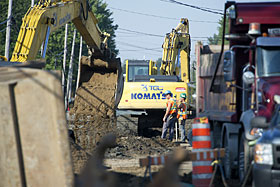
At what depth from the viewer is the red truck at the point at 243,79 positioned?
9.80 m

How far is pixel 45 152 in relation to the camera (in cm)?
656

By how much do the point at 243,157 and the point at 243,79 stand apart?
1.37 meters

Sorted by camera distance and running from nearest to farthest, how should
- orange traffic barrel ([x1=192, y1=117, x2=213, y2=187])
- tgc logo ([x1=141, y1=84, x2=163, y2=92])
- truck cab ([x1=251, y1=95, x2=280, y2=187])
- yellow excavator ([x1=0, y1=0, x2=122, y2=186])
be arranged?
yellow excavator ([x1=0, y1=0, x2=122, y2=186]) < truck cab ([x1=251, y1=95, x2=280, y2=187]) < orange traffic barrel ([x1=192, y1=117, x2=213, y2=187]) < tgc logo ([x1=141, y1=84, x2=163, y2=92])

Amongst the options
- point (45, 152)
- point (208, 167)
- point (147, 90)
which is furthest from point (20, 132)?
point (147, 90)

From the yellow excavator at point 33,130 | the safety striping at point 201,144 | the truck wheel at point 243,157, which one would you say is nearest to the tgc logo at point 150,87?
the truck wheel at point 243,157

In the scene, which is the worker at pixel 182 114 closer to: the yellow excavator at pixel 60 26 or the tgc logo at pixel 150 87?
the tgc logo at pixel 150 87

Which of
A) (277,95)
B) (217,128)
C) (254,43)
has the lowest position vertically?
(217,128)

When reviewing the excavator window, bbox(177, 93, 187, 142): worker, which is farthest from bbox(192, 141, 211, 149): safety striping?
the excavator window

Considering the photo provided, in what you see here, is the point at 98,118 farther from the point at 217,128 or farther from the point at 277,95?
the point at 277,95

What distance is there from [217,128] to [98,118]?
285 inches

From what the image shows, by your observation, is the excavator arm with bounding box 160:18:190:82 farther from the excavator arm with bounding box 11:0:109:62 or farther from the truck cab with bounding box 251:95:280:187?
the truck cab with bounding box 251:95:280:187

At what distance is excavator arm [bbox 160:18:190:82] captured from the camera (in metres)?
28.4

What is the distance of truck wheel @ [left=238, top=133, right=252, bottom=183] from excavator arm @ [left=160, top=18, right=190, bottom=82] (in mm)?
18057

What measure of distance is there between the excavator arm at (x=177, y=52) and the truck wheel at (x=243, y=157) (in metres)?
18.1
